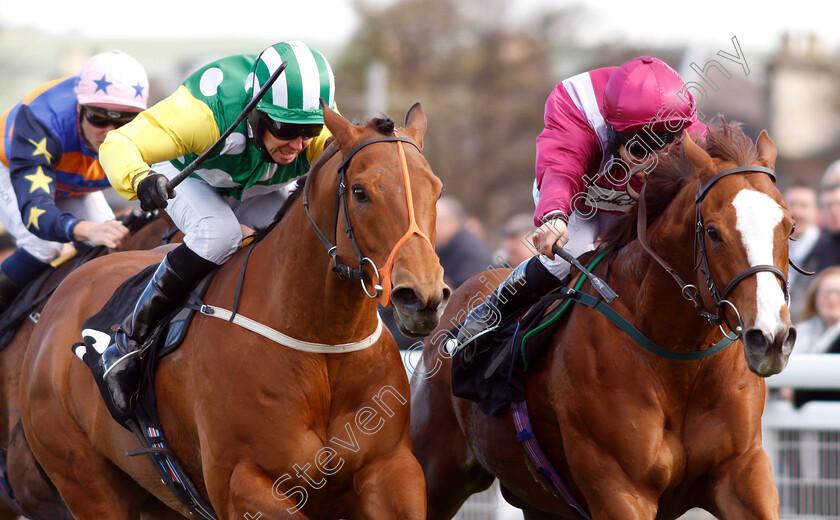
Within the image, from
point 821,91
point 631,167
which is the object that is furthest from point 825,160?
point 631,167

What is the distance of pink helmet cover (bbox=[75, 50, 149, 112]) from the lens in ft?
19.5

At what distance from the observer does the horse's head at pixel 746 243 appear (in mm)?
3432

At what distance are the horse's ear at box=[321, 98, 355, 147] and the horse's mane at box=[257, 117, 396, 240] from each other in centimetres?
10

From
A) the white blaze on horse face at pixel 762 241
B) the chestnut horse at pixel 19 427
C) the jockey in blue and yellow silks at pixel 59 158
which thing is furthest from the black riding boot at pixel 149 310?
the white blaze on horse face at pixel 762 241

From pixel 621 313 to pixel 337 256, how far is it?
117cm

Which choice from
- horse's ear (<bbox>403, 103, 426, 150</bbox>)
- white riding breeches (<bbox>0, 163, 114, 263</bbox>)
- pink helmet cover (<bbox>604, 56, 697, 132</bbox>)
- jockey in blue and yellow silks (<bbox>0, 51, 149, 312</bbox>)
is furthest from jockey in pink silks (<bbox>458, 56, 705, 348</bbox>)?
white riding breeches (<bbox>0, 163, 114, 263</bbox>)

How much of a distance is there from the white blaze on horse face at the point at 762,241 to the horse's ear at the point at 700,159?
0.18 metres

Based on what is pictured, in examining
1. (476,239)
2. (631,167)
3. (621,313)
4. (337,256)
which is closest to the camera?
(337,256)

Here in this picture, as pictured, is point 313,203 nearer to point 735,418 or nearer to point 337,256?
point 337,256

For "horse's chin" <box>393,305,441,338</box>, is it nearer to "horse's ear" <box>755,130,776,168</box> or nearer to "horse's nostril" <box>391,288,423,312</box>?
"horse's nostril" <box>391,288,423,312</box>

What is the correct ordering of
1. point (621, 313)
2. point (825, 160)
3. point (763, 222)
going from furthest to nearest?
point (825, 160)
point (621, 313)
point (763, 222)

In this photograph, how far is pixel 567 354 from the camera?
441cm

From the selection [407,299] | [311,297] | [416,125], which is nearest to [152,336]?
[311,297]

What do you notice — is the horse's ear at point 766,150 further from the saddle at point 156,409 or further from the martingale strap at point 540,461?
the saddle at point 156,409
